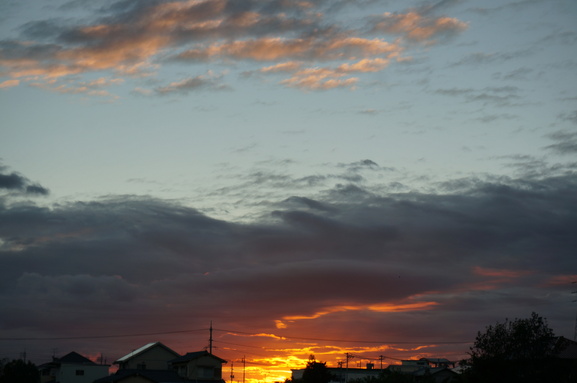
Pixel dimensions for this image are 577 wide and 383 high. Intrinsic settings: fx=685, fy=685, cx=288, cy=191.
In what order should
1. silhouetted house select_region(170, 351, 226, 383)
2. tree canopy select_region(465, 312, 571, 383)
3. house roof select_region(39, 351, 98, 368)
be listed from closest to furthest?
tree canopy select_region(465, 312, 571, 383), silhouetted house select_region(170, 351, 226, 383), house roof select_region(39, 351, 98, 368)

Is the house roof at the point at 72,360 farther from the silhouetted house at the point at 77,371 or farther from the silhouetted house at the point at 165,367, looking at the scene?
the silhouetted house at the point at 165,367

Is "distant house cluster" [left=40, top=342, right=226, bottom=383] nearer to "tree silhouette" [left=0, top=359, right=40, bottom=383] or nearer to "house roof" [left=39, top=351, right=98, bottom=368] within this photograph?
"house roof" [left=39, top=351, right=98, bottom=368]

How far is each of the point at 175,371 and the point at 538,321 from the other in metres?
71.0

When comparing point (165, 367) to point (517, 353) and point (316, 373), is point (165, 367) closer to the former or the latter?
point (316, 373)

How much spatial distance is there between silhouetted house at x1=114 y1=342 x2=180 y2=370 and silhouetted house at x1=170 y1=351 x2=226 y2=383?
945 centimetres

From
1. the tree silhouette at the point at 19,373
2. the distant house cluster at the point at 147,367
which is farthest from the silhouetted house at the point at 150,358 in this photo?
the tree silhouette at the point at 19,373

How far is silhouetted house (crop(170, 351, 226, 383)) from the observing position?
119875mm

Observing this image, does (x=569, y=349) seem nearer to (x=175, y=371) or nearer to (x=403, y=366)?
(x=403, y=366)

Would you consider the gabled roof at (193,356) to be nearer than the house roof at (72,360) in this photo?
Yes

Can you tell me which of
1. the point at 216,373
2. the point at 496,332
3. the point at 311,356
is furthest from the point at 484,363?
the point at 216,373

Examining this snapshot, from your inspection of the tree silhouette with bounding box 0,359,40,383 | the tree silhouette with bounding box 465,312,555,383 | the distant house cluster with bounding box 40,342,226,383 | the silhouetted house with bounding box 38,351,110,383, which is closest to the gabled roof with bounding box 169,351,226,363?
the distant house cluster with bounding box 40,342,226,383

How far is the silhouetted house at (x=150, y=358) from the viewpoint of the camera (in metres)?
130

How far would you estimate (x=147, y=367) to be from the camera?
132 m

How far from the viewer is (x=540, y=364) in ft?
233
